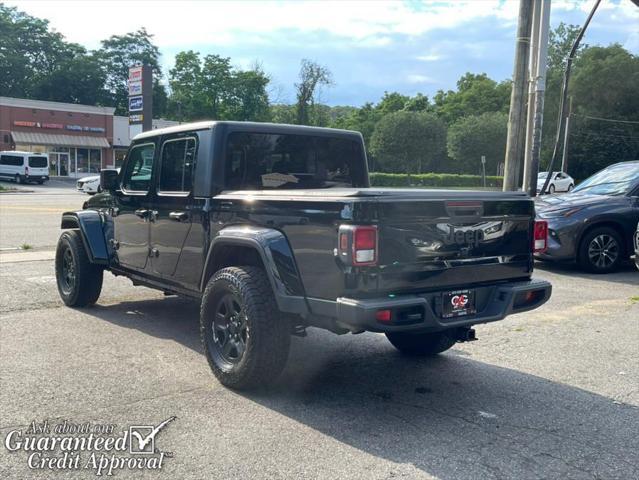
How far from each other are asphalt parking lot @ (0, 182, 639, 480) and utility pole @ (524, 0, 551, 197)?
8.50 m

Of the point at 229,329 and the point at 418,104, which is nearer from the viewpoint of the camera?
the point at 229,329

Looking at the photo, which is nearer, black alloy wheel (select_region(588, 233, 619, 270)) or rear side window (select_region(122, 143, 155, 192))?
rear side window (select_region(122, 143, 155, 192))

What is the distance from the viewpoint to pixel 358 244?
378 centimetres

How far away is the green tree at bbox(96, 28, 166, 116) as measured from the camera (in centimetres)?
7838

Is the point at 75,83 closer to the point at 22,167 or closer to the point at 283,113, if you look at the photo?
the point at 283,113

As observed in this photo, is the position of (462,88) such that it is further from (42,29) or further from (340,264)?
(340,264)

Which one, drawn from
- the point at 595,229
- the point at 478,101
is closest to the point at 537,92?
the point at 595,229

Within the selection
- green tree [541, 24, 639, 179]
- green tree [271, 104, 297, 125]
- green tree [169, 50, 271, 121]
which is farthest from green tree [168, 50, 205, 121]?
green tree [541, 24, 639, 179]

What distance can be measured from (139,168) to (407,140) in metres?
55.2

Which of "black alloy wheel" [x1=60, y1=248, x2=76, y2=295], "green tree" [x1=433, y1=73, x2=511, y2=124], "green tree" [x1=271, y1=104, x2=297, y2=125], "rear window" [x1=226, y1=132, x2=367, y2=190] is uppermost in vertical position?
"green tree" [x1=433, y1=73, x2=511, y2=124]

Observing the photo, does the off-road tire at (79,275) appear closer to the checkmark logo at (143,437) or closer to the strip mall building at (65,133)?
the checkmark logo at (143,437)

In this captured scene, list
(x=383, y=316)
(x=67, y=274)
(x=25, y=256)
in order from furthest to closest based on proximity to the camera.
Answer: (x=25, y=256) → (x=67, y=274) → (x=383, y=316)

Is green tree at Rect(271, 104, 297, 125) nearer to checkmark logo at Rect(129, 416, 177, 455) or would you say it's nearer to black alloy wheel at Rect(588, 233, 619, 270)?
black alloy wheel at Rect(588, 233, 619, 270)

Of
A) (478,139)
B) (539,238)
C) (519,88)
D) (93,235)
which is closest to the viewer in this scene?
(539,238)
